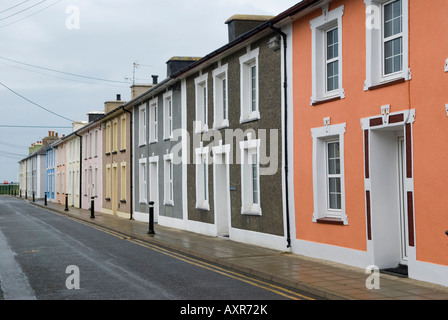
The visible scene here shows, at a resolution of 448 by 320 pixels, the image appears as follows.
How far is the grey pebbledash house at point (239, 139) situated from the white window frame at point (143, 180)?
251 inches

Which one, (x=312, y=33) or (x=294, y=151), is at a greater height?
(x=312, y=33)

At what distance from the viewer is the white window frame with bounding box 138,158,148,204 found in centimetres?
2758

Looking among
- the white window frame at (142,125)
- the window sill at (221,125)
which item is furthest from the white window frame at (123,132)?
the window sill at (221,125)

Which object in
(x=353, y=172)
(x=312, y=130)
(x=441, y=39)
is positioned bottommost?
(x=353, y=172)

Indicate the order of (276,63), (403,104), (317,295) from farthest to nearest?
(276,63)
(403,104)
(317,295)

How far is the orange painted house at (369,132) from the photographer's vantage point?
9.39m

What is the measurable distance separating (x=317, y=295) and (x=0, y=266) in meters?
7.49

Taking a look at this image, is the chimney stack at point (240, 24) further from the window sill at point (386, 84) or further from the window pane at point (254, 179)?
the window sill at point (386, 84)

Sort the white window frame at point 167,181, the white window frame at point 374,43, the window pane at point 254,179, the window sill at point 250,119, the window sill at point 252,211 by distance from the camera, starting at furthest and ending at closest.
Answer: the white window frame at point 167,181
the window pane at point 254,179
the window sill at point 250,119
the window sill at point 252,211
the white window frame at point 374,43

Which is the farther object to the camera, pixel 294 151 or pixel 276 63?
pixel 276 63

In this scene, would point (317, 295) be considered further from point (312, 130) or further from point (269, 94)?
point (269, 94)

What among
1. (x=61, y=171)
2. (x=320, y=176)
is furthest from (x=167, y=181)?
(x=61, y=171)

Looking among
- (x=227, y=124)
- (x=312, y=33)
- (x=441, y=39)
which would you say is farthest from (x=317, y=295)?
(x=227, y=124)
